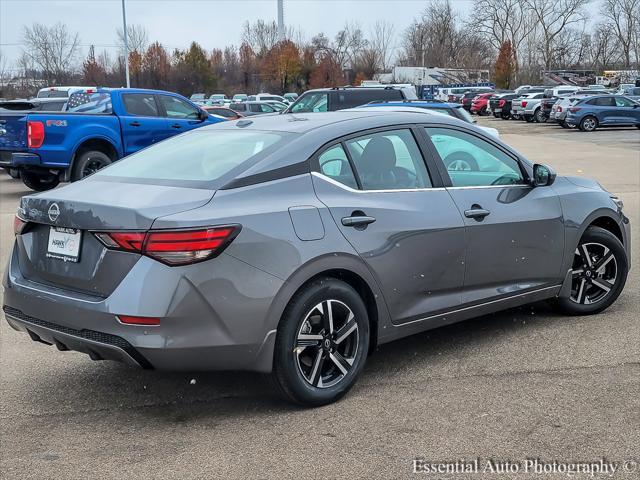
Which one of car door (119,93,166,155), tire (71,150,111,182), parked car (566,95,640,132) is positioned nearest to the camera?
tire (71,150,111,182)

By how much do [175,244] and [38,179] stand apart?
12037 mm

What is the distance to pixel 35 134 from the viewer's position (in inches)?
522

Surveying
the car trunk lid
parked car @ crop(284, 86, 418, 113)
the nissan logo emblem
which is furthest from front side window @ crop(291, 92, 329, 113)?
the nissan logo emblem

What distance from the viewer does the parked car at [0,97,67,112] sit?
16047mm

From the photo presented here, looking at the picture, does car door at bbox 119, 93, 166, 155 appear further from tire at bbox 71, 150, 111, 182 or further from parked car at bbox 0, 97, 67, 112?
parked car at bbox 0, 97, 67, 112

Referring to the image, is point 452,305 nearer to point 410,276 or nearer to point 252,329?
point 410,276

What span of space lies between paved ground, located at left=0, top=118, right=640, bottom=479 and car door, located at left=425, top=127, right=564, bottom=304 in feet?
1.48

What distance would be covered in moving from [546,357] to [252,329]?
6.94 ft

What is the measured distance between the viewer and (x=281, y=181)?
13.5 feet

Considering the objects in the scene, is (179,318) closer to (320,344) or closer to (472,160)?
(320,344)

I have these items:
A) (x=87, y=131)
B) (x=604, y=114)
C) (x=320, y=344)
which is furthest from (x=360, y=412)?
(x=604, y=114)

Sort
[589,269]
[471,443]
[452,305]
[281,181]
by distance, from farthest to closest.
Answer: [589,269] → [452,305] → [281,181] → [471,443]

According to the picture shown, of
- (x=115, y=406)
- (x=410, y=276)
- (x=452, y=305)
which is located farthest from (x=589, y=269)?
(x=115, y=406)

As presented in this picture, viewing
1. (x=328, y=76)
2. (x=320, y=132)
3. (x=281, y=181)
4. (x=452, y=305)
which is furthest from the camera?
(x=328, y=76)
